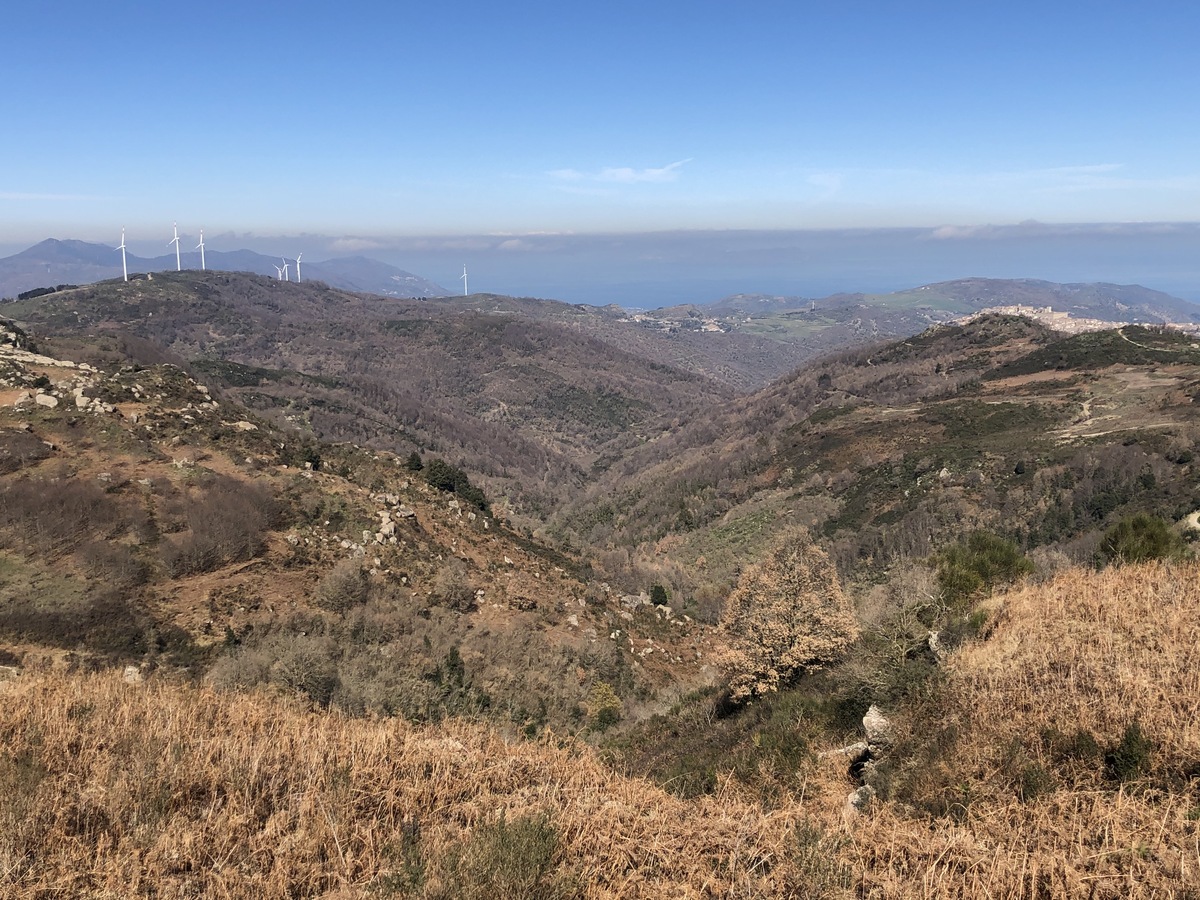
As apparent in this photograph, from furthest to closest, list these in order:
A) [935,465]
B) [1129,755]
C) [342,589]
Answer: [935,465] → [342,589] → [1129,755]

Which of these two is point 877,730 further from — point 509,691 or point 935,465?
point 935,465

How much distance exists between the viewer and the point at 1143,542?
46.3 ft

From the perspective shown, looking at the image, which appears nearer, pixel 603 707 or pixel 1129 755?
pixel 1129 755

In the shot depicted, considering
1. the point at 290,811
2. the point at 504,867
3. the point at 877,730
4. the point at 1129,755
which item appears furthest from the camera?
the point at 877,730

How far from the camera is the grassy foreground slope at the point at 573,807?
15.6ft

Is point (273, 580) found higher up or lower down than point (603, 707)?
higher up

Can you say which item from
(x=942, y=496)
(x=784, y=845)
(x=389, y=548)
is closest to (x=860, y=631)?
(x=784, y=845)

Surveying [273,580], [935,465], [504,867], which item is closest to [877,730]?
[504,867]

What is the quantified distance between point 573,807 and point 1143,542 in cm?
1520

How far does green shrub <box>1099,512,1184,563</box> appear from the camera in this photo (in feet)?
45.0

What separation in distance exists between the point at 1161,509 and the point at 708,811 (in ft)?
183

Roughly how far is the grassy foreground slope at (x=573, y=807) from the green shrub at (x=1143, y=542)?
22.6 feet

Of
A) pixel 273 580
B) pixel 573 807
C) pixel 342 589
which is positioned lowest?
pixel 342 589

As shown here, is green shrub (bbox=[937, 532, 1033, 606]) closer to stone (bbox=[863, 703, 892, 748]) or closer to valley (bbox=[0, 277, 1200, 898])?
valley (bbox=[0, 277, 1200, 898])
